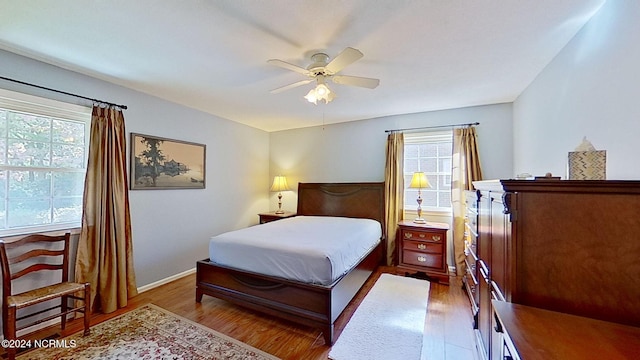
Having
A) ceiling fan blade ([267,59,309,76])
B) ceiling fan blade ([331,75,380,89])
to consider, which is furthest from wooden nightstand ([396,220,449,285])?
ceiling fan blade ([267,59,309,76])

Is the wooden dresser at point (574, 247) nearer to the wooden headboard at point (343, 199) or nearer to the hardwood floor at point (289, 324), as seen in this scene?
the hardwood floor at point (289, 324)

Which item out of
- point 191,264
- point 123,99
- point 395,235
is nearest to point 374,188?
point 395,235

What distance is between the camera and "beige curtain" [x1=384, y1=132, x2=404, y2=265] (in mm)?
4055

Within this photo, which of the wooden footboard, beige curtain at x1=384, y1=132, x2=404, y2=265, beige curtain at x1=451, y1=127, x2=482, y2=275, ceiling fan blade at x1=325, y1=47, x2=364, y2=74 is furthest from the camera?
beige curtain at x1=384, y1=132, x2=404, y2=265

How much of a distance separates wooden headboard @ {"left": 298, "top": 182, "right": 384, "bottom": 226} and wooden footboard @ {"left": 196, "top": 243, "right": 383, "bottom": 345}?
1417mm

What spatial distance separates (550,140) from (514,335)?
7.41ft

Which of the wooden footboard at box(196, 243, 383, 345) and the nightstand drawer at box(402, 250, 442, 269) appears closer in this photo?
the wooden footboard at box(196, 243, 383, 345)

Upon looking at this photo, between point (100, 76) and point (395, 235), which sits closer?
point (100, 76)

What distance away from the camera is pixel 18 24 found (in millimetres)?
1801

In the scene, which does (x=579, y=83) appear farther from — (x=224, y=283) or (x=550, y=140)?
(x=224, y=283)

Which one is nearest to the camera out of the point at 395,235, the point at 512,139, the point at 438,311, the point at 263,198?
the point at 438,311

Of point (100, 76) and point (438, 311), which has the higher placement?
point (100, 76)

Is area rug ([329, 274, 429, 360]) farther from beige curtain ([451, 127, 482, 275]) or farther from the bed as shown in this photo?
beige curtain ([451, 127, 482, 275])

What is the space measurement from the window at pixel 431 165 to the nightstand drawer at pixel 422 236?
26.4 inches
